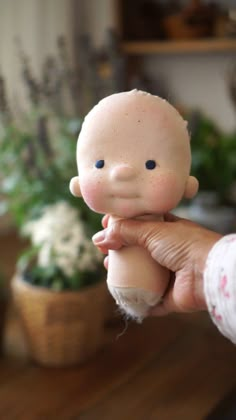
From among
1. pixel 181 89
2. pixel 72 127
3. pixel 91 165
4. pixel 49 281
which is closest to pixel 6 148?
pixel 72 127

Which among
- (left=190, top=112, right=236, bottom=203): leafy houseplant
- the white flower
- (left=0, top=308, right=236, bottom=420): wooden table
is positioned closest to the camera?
(left=0, top=308, right=236, bottom=420): wooden table

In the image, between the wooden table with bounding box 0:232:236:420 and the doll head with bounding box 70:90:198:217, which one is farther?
the wooden table with bounding box 0:232:236:420

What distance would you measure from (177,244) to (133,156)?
126 millimetres

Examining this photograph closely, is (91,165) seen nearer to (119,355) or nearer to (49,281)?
(49,281)

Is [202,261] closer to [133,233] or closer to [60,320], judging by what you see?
[133,233]

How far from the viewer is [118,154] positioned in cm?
66

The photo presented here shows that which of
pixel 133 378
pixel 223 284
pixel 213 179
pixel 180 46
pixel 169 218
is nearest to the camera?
pixel 223 284

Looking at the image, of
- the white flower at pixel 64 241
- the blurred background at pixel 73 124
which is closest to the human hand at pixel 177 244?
the blurred background at pixel 73 124

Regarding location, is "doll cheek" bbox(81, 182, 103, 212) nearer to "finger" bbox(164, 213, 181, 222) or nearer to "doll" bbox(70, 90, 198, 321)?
"doll" bbox(70, 90, 198, 321)

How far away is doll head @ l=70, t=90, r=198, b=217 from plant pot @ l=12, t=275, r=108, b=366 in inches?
28.0

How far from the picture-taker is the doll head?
654mm

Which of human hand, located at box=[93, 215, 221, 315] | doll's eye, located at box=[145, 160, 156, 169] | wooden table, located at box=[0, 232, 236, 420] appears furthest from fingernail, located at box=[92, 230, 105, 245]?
wooden table, located at box=[0, 232, 236, 420]

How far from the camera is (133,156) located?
66cm

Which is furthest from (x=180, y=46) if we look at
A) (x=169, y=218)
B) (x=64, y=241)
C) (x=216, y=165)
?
(x=169, y=218)
